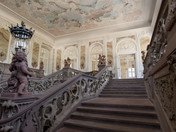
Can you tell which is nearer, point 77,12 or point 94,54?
point 77,12

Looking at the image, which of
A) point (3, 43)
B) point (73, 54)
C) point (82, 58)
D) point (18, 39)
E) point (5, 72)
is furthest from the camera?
point (73, 54)

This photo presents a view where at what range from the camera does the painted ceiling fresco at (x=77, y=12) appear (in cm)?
907

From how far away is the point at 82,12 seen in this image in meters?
10.3

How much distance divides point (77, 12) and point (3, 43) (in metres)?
6.82

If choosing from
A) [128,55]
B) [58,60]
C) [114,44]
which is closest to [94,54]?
[114,44]

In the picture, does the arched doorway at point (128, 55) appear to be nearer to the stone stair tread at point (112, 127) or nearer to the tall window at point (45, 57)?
the tall window at point (45, 57)

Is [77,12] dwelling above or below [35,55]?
above

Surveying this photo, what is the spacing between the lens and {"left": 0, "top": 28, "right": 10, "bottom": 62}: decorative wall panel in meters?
9.06

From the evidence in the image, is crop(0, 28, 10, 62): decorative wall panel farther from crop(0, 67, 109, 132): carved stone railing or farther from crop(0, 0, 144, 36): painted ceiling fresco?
crop(0, 67, 109, 132): carved stone railing

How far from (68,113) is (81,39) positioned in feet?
39.4

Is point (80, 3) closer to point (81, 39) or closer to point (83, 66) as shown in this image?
point (81, 39)

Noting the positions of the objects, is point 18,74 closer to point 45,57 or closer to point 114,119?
point 114,119

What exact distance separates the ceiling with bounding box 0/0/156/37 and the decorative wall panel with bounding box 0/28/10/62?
2.11 m

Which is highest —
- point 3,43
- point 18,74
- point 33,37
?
point 33,37
